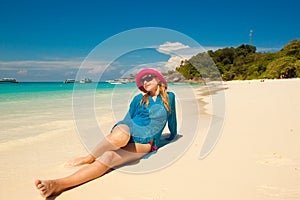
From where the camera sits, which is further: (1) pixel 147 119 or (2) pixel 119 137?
(1) pixel 147 119

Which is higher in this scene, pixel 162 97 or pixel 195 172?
pixel 162 97

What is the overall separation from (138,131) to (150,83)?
65 cm

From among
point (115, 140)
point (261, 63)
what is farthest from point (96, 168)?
point (261, 63)

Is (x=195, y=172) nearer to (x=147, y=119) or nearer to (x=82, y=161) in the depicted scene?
(x=147, y=119)

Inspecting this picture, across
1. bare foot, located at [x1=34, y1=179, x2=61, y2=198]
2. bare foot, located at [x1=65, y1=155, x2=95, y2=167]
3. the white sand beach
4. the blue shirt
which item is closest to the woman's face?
the blue shirt

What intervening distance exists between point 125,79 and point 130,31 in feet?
2.25

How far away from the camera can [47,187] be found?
2.03 metres

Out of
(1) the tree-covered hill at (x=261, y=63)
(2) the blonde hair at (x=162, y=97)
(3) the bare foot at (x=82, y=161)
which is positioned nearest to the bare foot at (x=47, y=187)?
(3) the bare foot at (x=82, y=161)

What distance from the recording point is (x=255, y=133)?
3.94 meters

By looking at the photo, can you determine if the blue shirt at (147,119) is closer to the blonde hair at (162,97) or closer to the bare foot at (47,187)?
the blonde hair at (162,97)

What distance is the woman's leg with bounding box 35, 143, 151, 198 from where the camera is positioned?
2.06 m

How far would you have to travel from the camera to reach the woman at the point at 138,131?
248 centimetres

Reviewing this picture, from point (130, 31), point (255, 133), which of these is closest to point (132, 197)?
point (130, 31)

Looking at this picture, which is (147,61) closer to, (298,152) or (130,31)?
(130,31)
